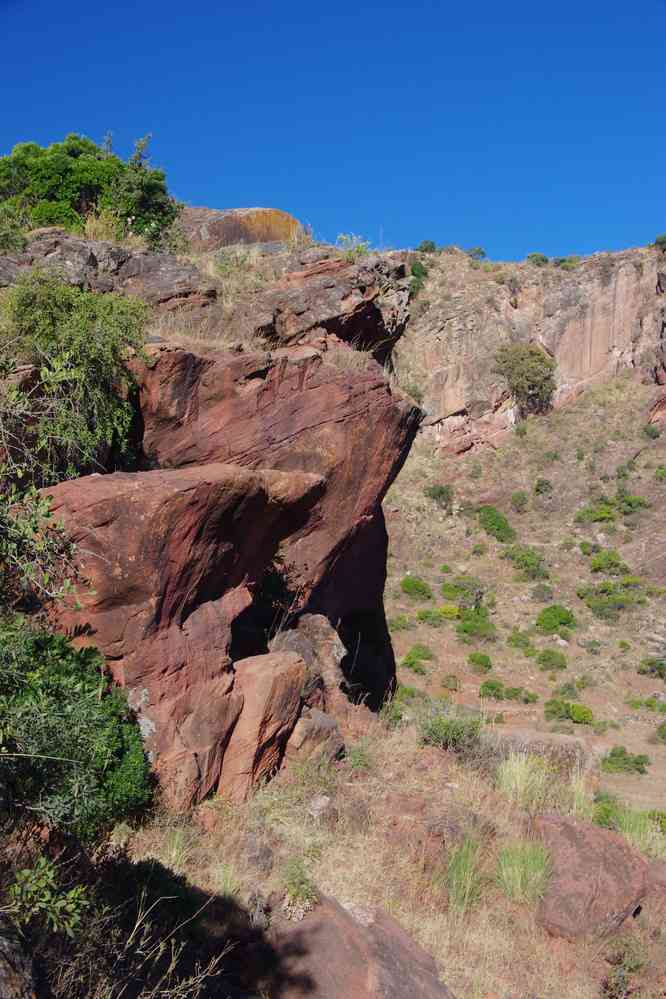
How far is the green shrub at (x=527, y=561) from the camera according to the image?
115 ft

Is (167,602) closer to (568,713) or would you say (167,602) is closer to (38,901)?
(38,901)

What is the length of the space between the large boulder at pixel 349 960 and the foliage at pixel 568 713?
20189mm

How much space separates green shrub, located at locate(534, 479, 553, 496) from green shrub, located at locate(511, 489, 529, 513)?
682mm

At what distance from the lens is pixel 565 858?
20.6 feet

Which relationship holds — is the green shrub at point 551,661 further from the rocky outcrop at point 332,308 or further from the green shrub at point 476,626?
the rocky outcrop at point 332,308

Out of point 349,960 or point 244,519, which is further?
point 244,519

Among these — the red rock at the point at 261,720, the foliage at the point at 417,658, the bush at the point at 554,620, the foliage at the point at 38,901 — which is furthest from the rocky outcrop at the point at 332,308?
the bush at the point at 554,620

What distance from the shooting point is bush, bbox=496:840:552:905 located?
594cm

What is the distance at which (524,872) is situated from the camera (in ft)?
19.9

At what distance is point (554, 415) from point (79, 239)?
3869 cm

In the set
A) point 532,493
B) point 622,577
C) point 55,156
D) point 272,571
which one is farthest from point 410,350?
point 272,571

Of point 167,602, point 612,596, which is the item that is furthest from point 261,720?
point 612,596

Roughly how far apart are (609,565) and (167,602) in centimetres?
3156

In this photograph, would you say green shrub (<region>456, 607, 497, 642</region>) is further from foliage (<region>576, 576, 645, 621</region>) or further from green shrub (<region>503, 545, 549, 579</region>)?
foliage (<region>576, 576, 645, 621</region>)
